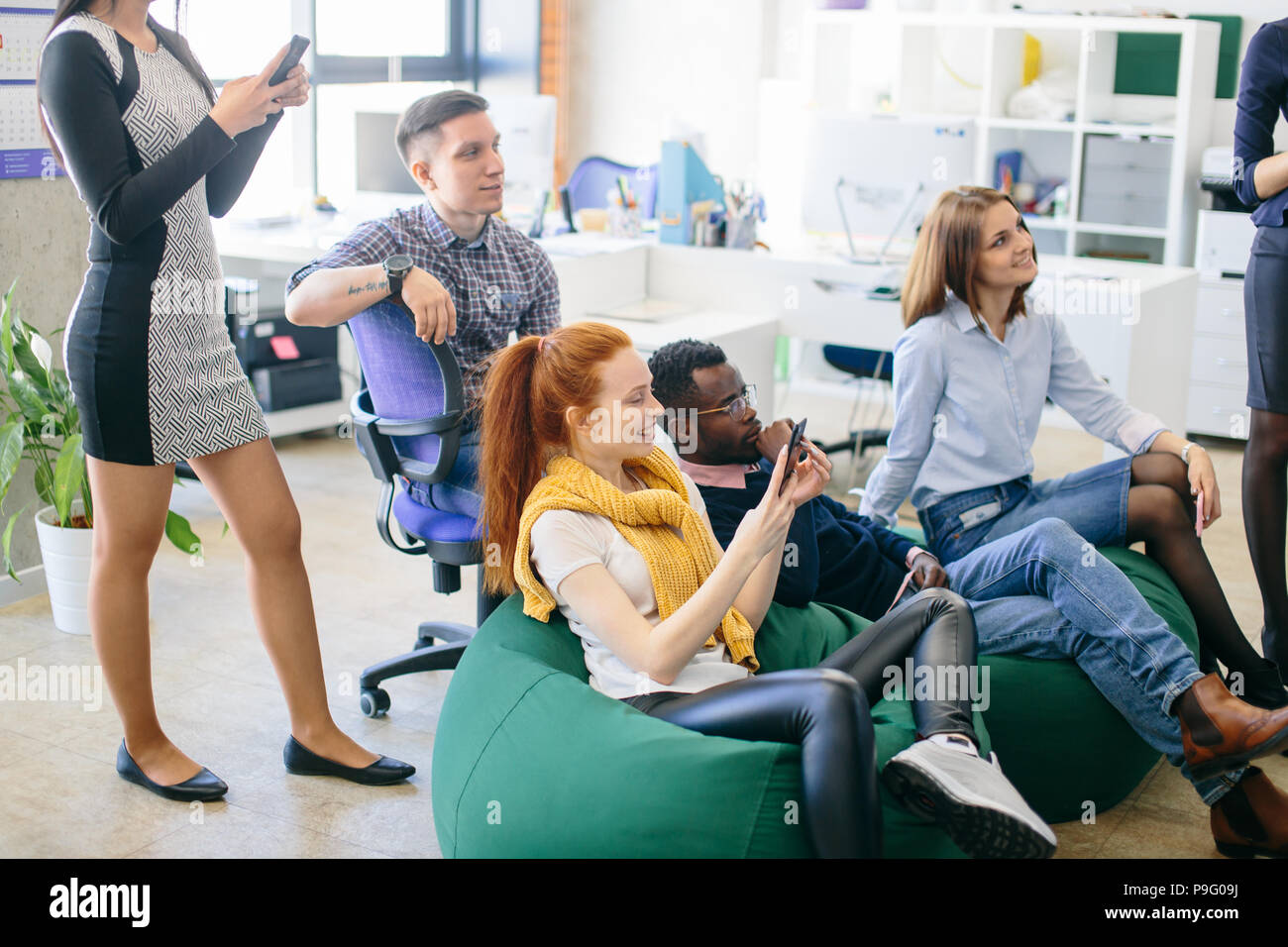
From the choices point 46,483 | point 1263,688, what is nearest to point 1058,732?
point 1263,688

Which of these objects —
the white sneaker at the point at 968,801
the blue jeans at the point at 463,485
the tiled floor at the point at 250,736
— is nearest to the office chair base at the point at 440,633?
the tiled floor at the point at 250,736

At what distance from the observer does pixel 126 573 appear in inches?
90.2

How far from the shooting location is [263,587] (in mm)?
2365

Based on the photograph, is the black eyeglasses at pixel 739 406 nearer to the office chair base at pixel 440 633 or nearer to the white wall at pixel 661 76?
the office chair base at pixel 440 633

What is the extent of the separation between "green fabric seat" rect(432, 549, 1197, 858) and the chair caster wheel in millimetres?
720

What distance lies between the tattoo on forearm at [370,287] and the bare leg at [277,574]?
304 millimetres

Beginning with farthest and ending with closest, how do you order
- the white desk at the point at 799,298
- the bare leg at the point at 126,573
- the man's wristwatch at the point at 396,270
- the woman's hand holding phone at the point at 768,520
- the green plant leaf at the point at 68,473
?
the white desk at the point at 799,298
the green plant leaf at the point at 68,473
the man's wristwatch at the point at 396,270
the bare leg at the point at 126,573
the woman's hand holding phone at the point at 768,520

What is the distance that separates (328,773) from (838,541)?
1046mm

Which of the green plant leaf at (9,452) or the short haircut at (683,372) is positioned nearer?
the short haircut at (683,372)

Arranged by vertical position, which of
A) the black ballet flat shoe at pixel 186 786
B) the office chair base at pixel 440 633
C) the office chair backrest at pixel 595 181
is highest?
the office chair backrest at pixel 595 181

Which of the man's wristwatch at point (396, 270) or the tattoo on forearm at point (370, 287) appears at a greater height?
the man's wristwatch at point (396, 270)

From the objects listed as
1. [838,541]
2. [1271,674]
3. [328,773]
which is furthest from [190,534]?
[1271,674]

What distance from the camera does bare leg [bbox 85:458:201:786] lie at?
88.0 inches

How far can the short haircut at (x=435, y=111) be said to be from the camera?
2.64m
